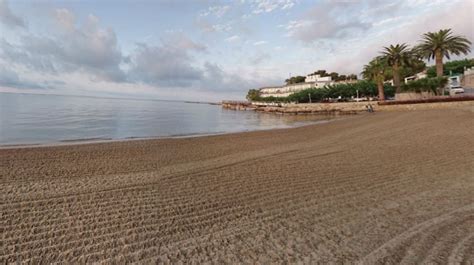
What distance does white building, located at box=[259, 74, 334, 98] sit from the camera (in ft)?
371

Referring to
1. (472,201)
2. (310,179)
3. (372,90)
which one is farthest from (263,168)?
(372,90)

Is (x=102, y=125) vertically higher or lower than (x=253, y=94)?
lower

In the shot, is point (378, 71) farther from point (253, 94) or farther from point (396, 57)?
point (253, 94)

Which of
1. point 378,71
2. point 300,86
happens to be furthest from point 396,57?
point 300,86

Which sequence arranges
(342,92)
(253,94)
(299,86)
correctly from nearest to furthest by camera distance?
(342,92)
(299,86)
(253,94)

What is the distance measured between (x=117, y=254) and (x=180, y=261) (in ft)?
2.37

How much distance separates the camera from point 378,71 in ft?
160

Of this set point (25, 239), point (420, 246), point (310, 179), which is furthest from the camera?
point (310, 179)

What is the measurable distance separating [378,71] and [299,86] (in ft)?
235

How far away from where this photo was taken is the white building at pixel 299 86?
113 metres

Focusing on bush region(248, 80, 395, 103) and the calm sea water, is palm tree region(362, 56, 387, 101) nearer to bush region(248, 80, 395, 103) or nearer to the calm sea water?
bush region(248, 80, 395, 103)

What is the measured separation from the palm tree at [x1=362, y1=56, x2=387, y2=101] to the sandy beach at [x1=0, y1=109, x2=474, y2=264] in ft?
147

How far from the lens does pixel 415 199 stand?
4.95m

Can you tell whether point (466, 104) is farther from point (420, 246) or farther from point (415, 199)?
point (420, 246)
